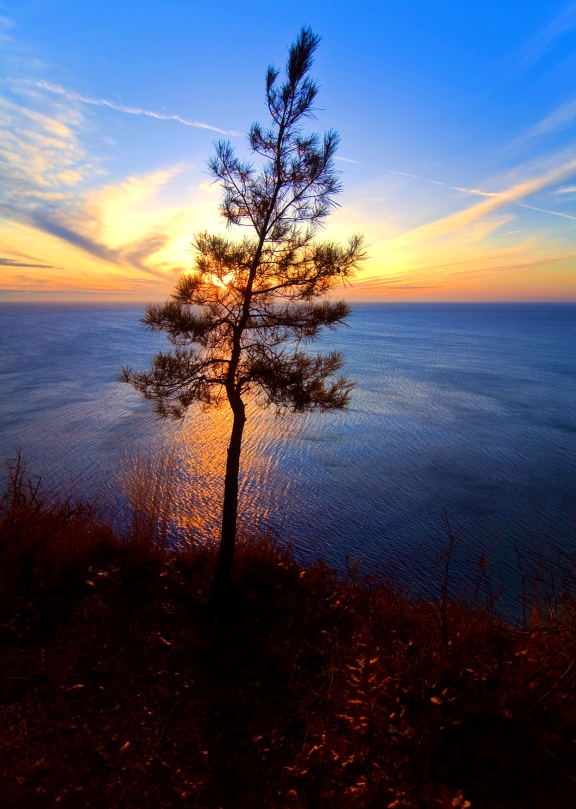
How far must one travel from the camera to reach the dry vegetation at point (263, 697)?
4.67 meters

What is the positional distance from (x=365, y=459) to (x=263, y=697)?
15672mm

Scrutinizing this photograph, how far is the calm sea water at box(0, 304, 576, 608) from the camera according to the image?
1490cm

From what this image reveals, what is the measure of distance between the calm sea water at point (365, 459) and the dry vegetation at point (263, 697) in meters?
5.64

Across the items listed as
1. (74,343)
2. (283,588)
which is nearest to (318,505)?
(283,588)

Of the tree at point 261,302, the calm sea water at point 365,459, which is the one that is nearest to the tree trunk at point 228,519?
the tree at point 261,302

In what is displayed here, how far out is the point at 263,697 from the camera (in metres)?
6.25

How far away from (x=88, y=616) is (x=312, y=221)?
24.4ft

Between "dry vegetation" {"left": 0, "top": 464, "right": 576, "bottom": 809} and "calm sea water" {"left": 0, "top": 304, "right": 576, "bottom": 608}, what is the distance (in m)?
5.64

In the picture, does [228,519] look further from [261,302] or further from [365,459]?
[365,459]

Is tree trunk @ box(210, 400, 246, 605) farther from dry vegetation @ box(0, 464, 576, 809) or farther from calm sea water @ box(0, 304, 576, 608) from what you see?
calm sea water @ box(0, 304, 576, 608)

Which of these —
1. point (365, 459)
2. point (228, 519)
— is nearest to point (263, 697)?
point (228, 519)

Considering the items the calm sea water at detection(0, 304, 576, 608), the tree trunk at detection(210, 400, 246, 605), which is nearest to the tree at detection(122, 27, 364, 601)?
the tree trunk at detection(210, 400, 246, 605)

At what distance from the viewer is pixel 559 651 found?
558 cm

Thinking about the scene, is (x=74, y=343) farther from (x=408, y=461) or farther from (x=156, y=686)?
(x=156, y=686)
